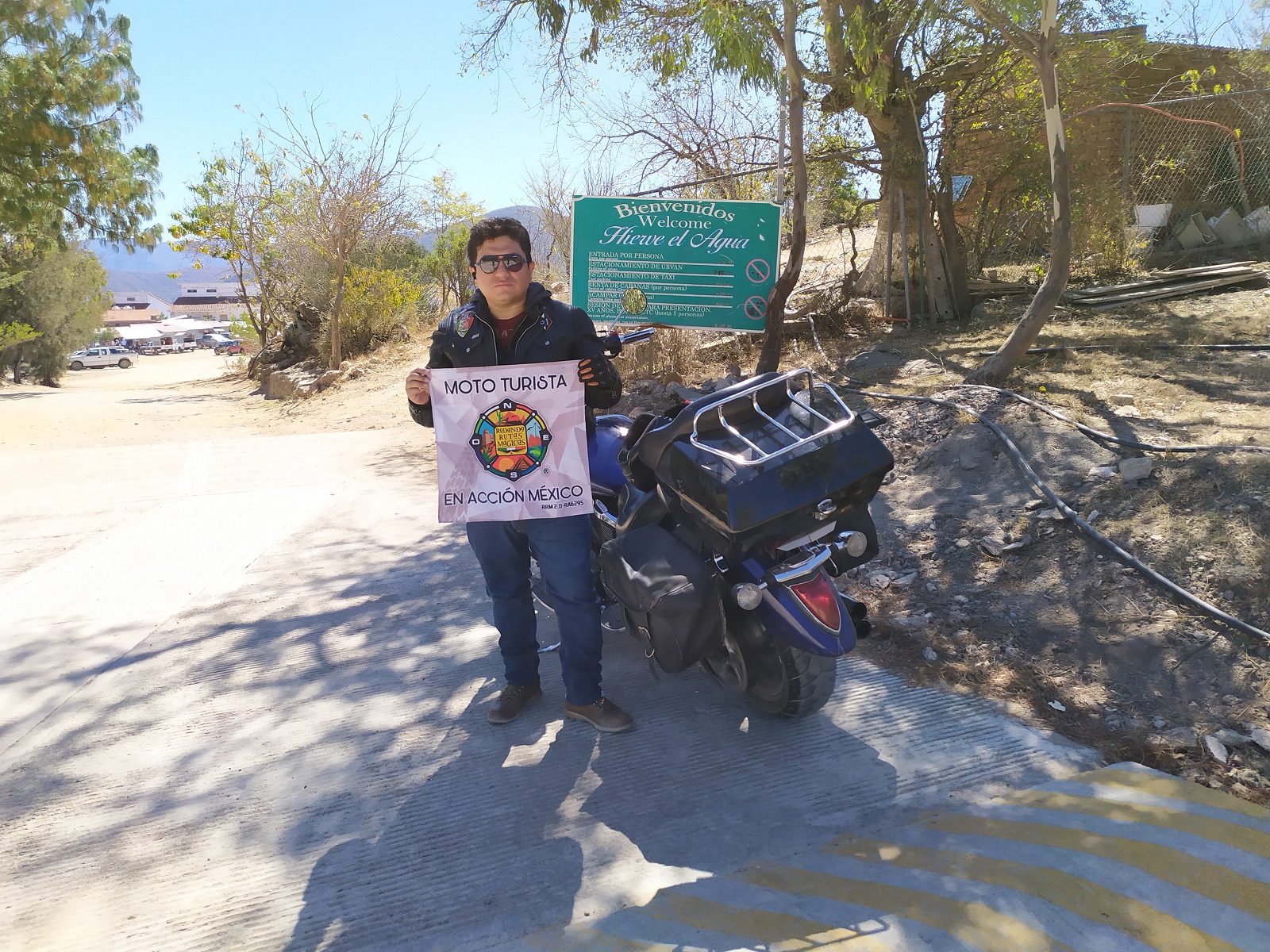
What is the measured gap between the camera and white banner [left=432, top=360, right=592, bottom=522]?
3076 millimetres

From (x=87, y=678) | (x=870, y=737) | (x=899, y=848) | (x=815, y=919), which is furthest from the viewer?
(x=87, y=678)

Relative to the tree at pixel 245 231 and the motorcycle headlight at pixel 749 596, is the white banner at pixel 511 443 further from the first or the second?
the tree at pixel 245 231

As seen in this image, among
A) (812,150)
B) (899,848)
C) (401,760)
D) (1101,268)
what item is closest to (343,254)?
(812,150)

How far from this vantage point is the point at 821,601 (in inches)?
110

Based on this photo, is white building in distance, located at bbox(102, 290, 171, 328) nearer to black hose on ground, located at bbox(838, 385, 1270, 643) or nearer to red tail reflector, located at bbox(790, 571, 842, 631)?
black hose on ground, located at bbox(838, 385, 1270, 643)

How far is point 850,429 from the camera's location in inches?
110

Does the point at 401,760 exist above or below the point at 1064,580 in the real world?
below

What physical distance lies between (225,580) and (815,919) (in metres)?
3.97

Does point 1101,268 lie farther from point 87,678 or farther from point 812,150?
point 87,678

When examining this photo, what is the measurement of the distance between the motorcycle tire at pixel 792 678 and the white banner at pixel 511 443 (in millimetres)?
842

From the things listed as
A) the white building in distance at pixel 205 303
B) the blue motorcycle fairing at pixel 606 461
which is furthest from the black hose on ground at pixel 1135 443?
the white building in distance at pixel 205 303

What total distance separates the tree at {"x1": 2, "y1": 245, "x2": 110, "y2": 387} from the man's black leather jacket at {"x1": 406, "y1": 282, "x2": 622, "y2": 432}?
37.0m

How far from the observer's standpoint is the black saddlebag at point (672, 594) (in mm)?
2762

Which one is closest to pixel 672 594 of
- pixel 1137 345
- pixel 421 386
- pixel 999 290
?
pixel 421 386
